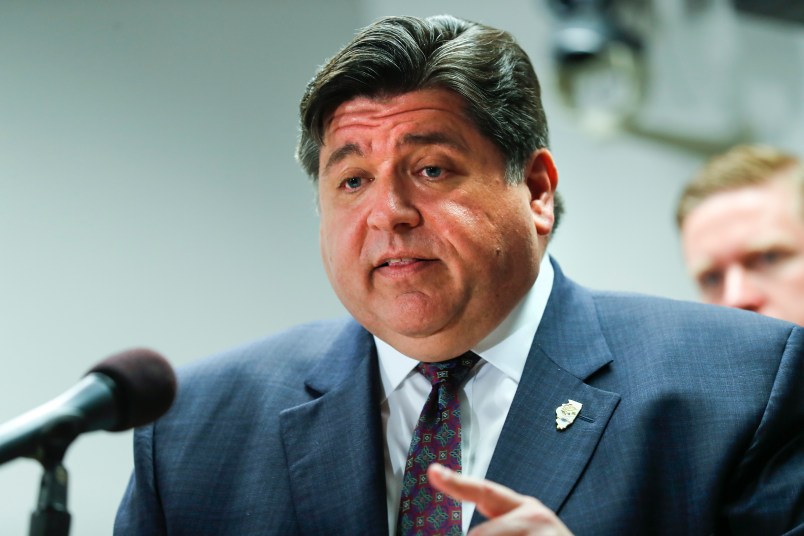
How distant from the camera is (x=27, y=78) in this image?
2908mm

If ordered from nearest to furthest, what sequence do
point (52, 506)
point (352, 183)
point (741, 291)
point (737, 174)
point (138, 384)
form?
1. point (52, 506)
2. point (138, 384)
3. point (352, 183)
4. point (741, 291)
5. point (737, 174)

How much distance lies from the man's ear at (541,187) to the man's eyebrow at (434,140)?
0.58ft

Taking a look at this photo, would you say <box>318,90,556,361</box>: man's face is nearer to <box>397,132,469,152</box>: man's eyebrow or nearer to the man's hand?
<box>397,132,469,152</box>: man's eyebrow

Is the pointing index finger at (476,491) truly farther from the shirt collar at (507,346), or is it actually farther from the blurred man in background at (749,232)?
the blurred man in background at (749,232)

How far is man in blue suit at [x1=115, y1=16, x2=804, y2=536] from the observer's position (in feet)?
5.19

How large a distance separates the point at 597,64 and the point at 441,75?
6.82 feet

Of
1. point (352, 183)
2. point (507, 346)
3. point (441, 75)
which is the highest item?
point (441, 75)

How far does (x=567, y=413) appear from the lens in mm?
1652

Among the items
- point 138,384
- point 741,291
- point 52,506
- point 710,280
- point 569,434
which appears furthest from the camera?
point 710,280

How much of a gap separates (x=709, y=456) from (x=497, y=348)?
386 millimetres

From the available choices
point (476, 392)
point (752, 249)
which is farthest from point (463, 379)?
point (752, 249)

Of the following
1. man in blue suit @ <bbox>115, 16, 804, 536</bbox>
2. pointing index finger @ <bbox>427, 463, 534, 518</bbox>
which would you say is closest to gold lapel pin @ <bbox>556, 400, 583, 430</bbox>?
man in blue suit @ <bbox>115, 16, 804, 536</bbox>

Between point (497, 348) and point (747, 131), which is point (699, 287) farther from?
point (747, 131)

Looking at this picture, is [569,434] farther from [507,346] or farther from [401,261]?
[401,261]
